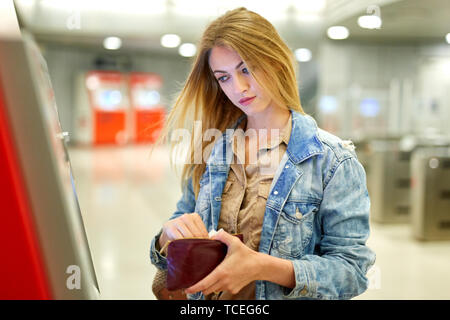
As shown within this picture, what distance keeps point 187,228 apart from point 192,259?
8 cm

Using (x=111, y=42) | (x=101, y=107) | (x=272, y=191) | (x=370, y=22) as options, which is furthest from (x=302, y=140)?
(x=101, y=107)

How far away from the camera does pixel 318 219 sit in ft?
2.89

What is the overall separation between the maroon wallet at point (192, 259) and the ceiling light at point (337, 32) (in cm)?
77

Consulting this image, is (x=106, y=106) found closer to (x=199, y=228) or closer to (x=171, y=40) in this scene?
(x=171, y=40)

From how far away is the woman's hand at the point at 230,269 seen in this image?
2.44 feet

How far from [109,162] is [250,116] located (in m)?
3.00

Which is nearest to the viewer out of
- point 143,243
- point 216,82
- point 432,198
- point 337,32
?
point 216,82

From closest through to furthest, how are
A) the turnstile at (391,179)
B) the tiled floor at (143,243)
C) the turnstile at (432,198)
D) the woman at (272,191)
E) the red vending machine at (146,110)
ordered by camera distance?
the woman at (272,191) → the red vending machine at (146,110) → the tiled floor at (143,243) → the turnstile at (432,198) → the turnstile at (391,179)

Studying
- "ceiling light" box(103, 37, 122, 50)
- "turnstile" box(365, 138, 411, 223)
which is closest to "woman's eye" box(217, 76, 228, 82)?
"ceiling light" box(103, 37, 122, 50)

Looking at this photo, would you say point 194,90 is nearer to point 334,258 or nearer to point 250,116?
point 250,116

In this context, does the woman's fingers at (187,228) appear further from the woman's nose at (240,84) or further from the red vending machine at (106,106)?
the red vending machine at (106,106)

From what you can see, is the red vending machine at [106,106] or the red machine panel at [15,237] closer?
the red machine panel at [15,237]

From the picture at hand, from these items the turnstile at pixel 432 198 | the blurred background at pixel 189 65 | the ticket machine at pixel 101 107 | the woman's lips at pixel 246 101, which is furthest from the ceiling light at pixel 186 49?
the turnstile at pixel 432 198

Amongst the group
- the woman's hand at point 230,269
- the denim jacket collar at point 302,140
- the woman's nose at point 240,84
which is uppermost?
the woman's nose at point 240,84
